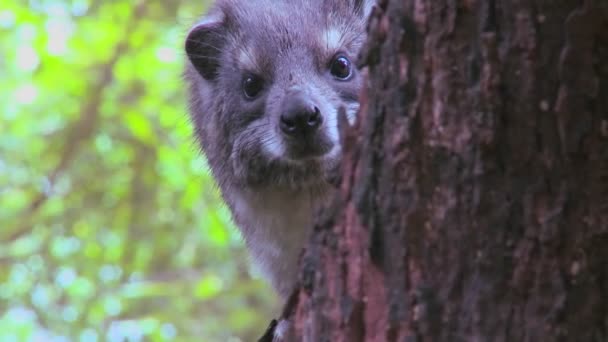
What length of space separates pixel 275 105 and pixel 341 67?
32 centimetres

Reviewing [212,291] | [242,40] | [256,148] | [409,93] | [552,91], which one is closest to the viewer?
[552,91]

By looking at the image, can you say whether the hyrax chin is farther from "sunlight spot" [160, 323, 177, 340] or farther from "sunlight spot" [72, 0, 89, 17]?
"sunlight spot" [72, 0, 89, 17]

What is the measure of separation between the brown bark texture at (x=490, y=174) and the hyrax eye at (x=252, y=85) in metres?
2.00

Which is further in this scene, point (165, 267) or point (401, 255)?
point (165, 267)

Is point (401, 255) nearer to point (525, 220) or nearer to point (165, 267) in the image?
point (525, 220)

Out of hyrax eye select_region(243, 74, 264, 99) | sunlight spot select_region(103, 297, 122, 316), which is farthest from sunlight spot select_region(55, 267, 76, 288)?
hyrax eye select_region(243, 74, 264, 99)

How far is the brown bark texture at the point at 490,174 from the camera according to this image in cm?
178

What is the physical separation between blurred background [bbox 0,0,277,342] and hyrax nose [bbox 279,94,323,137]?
280 cm

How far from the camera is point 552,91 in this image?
1784 millimetres

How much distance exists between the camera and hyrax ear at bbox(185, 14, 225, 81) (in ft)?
14.3

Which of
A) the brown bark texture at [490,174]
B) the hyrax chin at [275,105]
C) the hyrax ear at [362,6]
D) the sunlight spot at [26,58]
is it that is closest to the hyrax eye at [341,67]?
the hyrax chin at [275,105]

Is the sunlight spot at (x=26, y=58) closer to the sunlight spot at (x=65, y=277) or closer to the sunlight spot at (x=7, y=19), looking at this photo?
the sunlight spot at (x=7, y=19)

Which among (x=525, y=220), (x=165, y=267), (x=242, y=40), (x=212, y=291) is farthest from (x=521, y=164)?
(x=165, y=267)

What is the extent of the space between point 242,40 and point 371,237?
239cm
